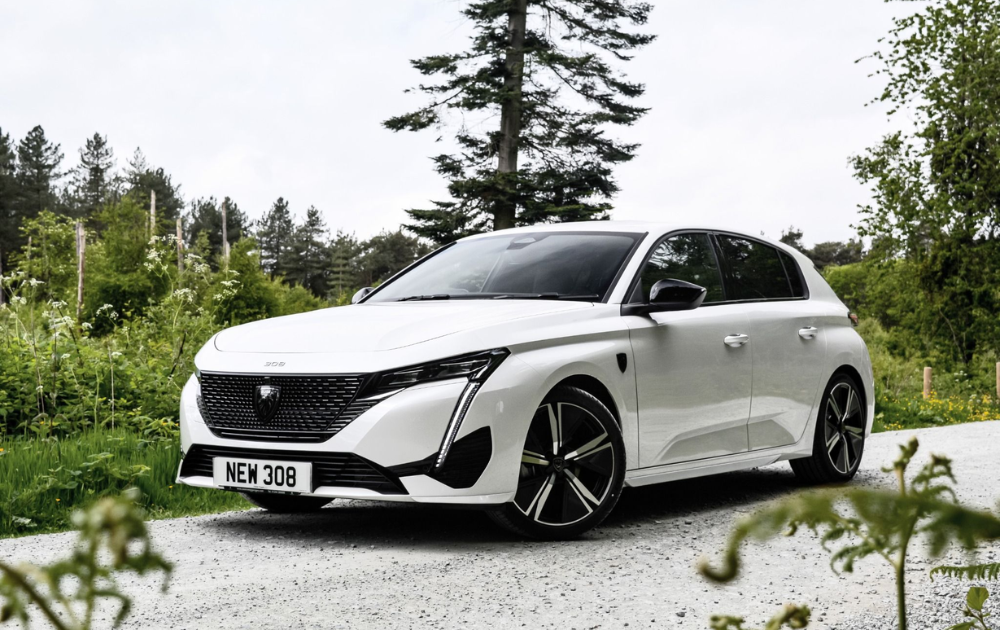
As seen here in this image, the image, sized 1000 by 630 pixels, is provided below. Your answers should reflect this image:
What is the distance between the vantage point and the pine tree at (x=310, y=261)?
3903 inches

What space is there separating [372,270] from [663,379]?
9214cm

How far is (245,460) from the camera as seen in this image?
5.23m

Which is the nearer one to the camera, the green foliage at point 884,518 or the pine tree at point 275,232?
the green foliage at point 884,518

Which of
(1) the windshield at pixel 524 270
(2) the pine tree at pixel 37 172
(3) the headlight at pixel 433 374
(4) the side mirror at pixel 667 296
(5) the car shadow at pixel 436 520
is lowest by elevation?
(5) the car shadow at pixel 436 520

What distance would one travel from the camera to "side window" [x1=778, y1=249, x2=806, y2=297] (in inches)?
293

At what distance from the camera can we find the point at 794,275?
752 cm

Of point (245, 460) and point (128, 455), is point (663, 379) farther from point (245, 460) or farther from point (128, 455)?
point (128, 455)

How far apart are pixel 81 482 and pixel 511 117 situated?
26.7 meters

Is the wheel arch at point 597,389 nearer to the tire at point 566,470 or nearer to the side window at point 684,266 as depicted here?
the tire at point 566,470

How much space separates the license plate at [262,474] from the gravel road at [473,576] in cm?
31

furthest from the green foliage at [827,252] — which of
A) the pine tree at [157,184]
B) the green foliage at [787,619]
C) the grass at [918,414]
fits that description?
the green foliage at [787,619]

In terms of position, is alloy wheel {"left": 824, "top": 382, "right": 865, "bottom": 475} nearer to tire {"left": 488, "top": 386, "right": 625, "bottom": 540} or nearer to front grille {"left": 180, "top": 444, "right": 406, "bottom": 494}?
tire {"left": 488, "top": 386, "right": 625, "bottom": 540}

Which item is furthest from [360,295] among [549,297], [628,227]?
[628,227]

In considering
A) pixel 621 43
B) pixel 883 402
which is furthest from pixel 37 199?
pixel 883 402
